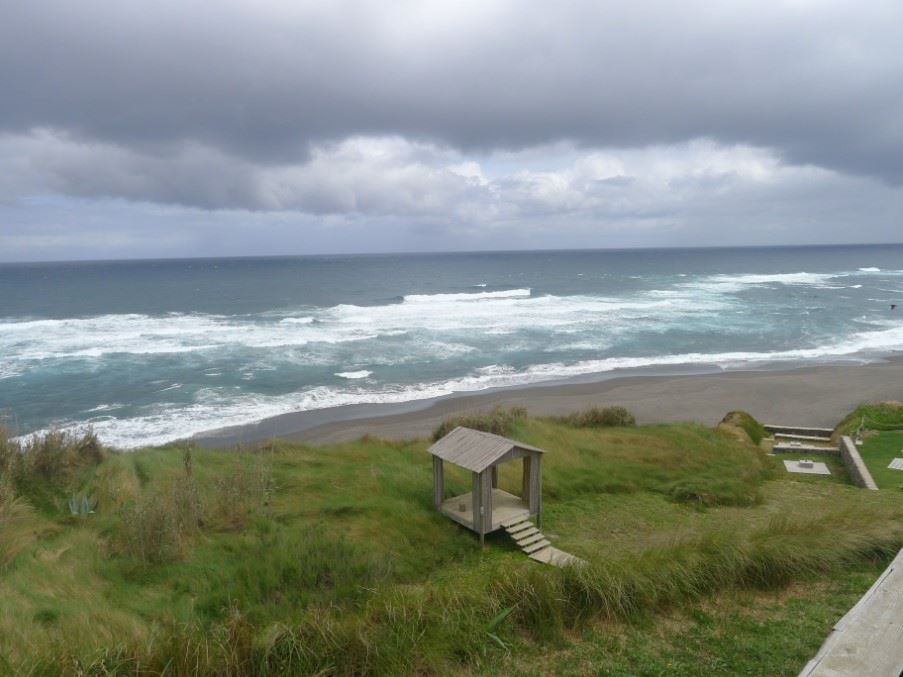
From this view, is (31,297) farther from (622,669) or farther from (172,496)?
(622,669)

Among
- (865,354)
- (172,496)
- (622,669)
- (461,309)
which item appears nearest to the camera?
(622,669)

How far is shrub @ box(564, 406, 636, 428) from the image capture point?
20.0m

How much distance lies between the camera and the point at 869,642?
12.9 ft

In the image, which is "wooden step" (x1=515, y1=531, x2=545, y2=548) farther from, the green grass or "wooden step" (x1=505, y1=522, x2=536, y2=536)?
the green grass

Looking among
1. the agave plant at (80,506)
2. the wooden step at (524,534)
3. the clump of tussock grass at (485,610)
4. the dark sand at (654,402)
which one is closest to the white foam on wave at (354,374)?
the dark sand at (654,402)

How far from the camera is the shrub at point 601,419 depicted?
20.0m

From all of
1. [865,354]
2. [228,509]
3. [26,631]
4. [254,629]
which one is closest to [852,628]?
[254,629]

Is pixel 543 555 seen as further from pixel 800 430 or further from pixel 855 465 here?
pixel 800 430

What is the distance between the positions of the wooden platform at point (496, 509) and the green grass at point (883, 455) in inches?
386

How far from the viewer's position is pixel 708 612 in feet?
20.4

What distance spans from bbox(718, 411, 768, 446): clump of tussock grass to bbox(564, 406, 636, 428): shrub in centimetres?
320

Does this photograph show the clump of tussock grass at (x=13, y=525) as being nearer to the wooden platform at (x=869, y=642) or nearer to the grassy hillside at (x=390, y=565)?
the grassy hillside at (x=390, y=565)

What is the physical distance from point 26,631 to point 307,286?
290 ft

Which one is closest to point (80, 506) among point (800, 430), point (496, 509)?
point (496, 509)
